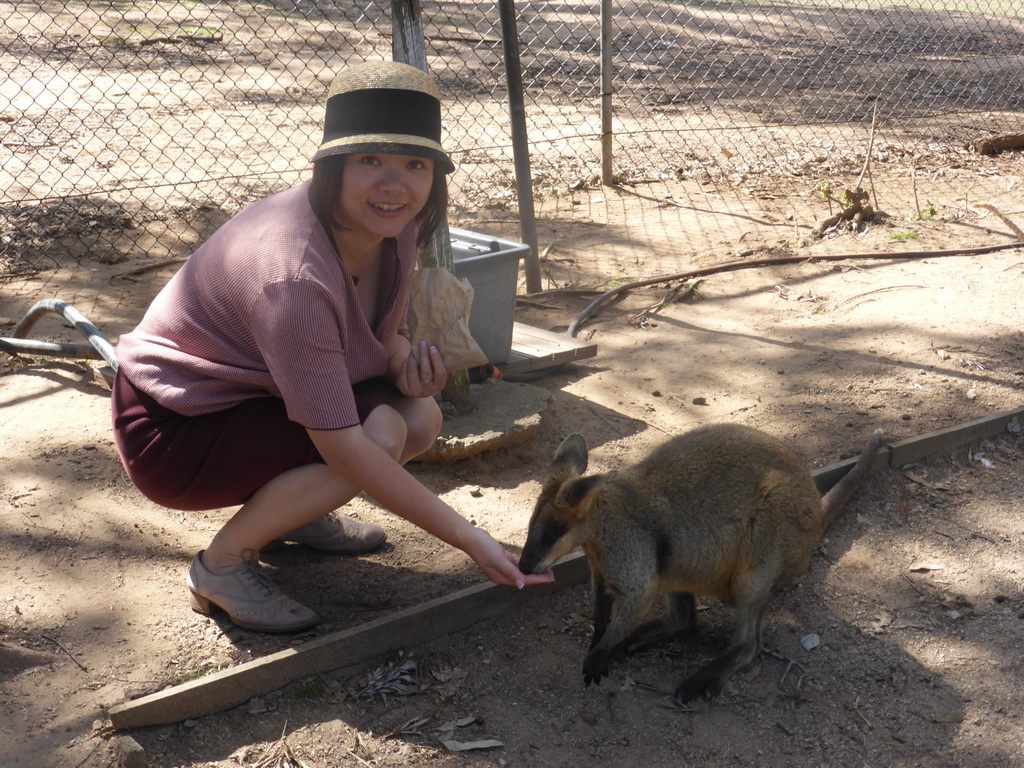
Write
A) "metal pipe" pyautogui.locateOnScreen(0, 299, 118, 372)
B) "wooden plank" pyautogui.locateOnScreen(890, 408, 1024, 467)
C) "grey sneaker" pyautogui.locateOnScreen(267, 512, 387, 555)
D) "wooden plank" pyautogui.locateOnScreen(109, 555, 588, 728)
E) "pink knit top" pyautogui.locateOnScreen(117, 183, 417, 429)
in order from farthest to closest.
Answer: "metal pipe" pyautogui.locateOnScreen(0, 299, 118, 372) < "wooden plank" pyautogui.locateOnScreen(890, 408, 1024, 467) < "grey sneaker" pyautogui.locateOnScreen(267, 512, 387, 555) < "wooden plank" pyautogui.locateOnScreen(109, 555, 588, 728) < "pink knit top" pyautogui.locateOnScreen(117, 183, 417, 429)

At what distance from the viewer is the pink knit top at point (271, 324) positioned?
2385mm

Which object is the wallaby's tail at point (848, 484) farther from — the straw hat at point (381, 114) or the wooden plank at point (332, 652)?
the straw hat at point (381, 114)

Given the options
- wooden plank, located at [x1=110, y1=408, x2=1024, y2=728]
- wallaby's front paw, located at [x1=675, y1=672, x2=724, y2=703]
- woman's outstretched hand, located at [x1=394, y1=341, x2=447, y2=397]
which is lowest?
wallaby's front paw, located at [x1=675, y1=672, x2=724, y2=703]

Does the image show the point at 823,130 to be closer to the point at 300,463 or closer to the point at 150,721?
the point at 300,463

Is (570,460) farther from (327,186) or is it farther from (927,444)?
(927,444)

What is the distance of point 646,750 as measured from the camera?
2.62m

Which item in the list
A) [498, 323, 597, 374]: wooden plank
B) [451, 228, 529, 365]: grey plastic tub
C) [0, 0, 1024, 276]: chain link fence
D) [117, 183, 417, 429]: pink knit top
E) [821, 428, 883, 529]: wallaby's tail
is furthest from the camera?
[0, 0, 1024, 276]: chain link fence

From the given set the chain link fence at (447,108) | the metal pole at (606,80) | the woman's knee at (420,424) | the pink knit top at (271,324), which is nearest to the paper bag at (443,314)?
the pink knit top at (271,324)

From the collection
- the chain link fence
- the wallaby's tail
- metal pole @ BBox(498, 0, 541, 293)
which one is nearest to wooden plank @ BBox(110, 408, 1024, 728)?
the wallaby's tail

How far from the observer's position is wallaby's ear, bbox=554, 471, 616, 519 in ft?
8.98

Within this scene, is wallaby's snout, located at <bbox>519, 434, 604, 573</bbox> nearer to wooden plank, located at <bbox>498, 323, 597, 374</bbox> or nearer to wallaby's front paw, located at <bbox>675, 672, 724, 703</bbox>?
wallaby's front paw, located at <bbox>675, 672, 724, 703</bbox>

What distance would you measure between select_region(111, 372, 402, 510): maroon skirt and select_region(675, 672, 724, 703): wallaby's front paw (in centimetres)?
121

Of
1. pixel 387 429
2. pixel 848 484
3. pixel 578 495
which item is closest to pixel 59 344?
pixel 387 429

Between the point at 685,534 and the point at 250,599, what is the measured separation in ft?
4.29
